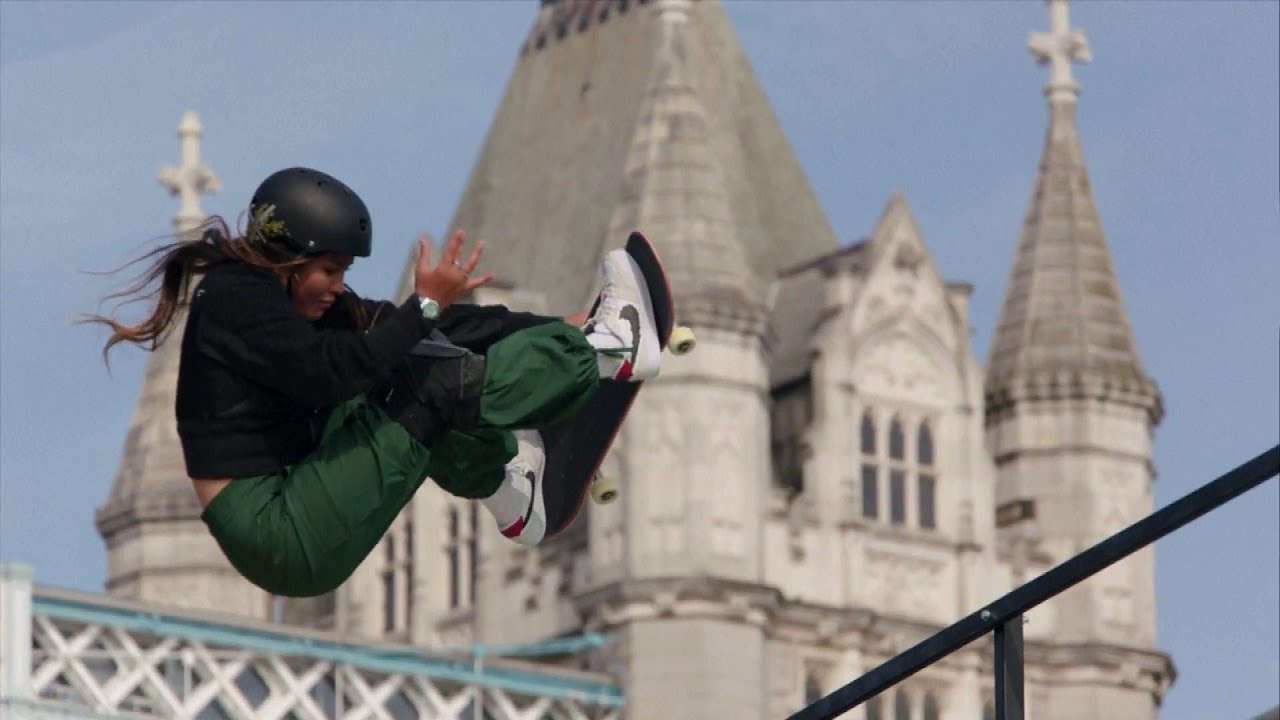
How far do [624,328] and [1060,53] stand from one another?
51442mm

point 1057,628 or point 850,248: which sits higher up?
point 850,248

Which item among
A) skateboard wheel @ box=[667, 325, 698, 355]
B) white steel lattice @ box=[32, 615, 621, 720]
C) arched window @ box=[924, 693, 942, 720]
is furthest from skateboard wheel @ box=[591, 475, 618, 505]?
arched window @ box=[924, 693, 942, 720]

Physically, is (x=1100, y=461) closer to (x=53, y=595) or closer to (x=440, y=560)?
(x=440, y=560)

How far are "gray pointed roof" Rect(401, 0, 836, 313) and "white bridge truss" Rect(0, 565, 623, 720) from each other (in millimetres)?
8442

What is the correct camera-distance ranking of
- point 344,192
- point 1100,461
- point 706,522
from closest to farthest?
point 344,192
point 706,522
point 1100,461

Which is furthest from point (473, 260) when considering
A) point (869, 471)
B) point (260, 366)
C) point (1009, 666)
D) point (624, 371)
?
point (869, 471)

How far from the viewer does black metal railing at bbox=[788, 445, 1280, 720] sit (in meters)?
10.6

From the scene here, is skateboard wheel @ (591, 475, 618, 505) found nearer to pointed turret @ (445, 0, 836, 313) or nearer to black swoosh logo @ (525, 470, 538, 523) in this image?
black swoosh logo @ (525, 470, 538, 523)

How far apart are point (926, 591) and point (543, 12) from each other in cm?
1111

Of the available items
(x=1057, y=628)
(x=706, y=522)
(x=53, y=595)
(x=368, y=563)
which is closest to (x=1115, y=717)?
(x=1057, y=628)

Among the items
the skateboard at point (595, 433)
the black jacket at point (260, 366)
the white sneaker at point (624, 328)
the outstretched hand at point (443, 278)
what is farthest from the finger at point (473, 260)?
the skateboard at point (595, 433)

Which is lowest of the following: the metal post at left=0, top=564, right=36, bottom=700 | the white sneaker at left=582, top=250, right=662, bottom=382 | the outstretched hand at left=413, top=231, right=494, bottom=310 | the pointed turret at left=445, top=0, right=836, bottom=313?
the outstretched hand at left=413, top=231, right=494, bottom=310

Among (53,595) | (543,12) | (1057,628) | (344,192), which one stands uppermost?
(543,12)

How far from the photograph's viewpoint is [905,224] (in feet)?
203
